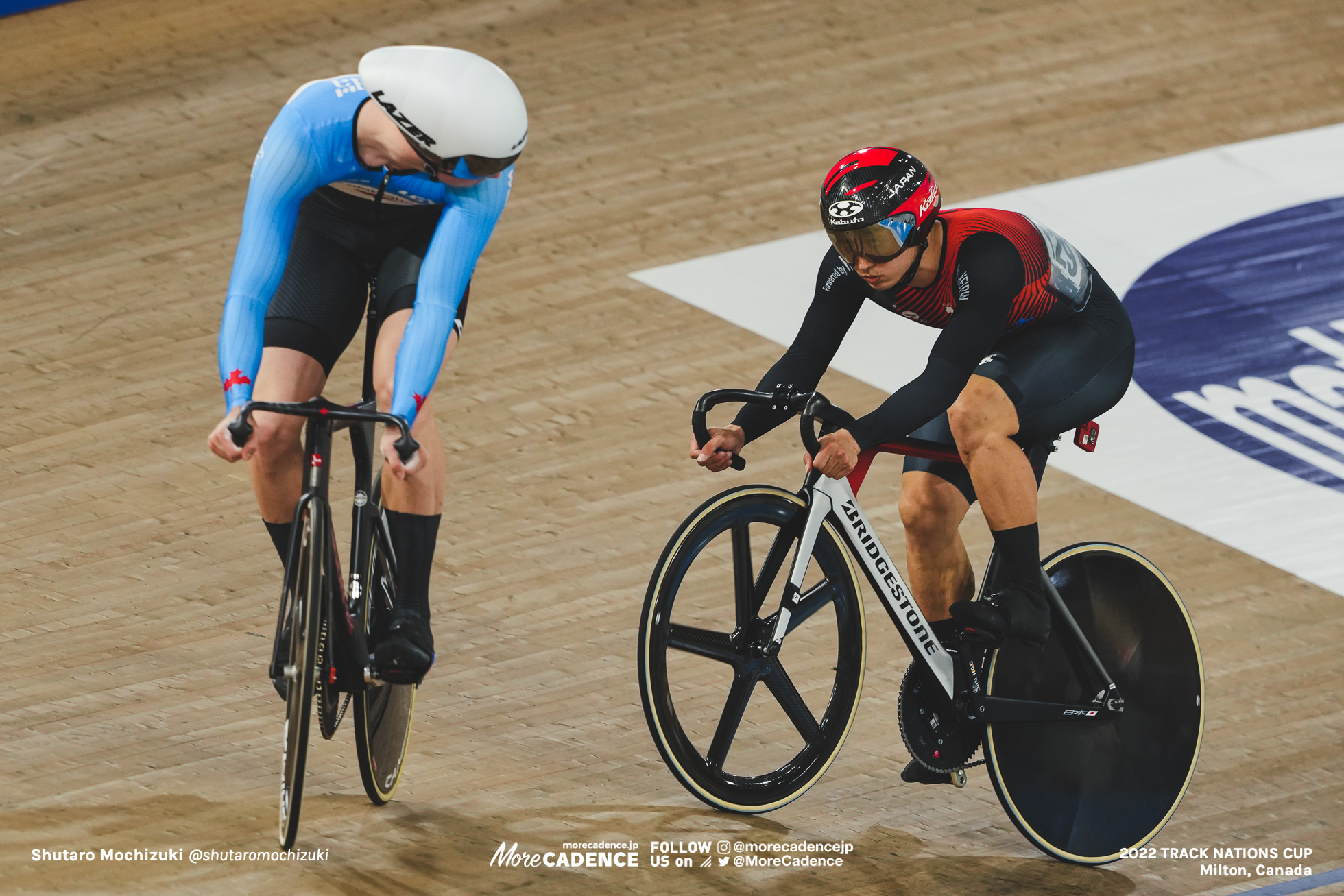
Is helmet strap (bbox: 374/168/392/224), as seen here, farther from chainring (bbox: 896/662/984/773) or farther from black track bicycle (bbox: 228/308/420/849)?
chainring (bbox: 896/662/984/773)

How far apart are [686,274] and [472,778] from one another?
10.3ft

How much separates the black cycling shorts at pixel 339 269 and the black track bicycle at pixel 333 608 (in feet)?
0.22

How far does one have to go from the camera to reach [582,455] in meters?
5.59

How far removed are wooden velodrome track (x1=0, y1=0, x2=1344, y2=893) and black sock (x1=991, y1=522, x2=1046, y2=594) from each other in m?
0.61

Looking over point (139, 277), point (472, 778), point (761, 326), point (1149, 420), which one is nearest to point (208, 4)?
point (139, 277)

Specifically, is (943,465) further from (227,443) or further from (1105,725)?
(227,443)

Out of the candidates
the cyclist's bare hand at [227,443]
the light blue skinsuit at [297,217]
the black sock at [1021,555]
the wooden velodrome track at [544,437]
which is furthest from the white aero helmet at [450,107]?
the wooden velodrome track at [544,437]

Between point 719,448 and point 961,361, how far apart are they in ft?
1.67

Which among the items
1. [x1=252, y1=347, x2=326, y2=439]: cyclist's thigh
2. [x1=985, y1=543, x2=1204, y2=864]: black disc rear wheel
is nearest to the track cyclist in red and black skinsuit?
[x1=985, y1=543, x2=1204, y2=864]: black disc rear wheel

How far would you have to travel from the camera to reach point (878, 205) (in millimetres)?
3379

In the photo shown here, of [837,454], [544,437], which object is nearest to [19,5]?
[544,437]

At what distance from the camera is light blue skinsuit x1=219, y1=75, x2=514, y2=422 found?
3.23 m

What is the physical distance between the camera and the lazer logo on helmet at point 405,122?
322 cm

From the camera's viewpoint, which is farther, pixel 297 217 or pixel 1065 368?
pixel 1065 368
